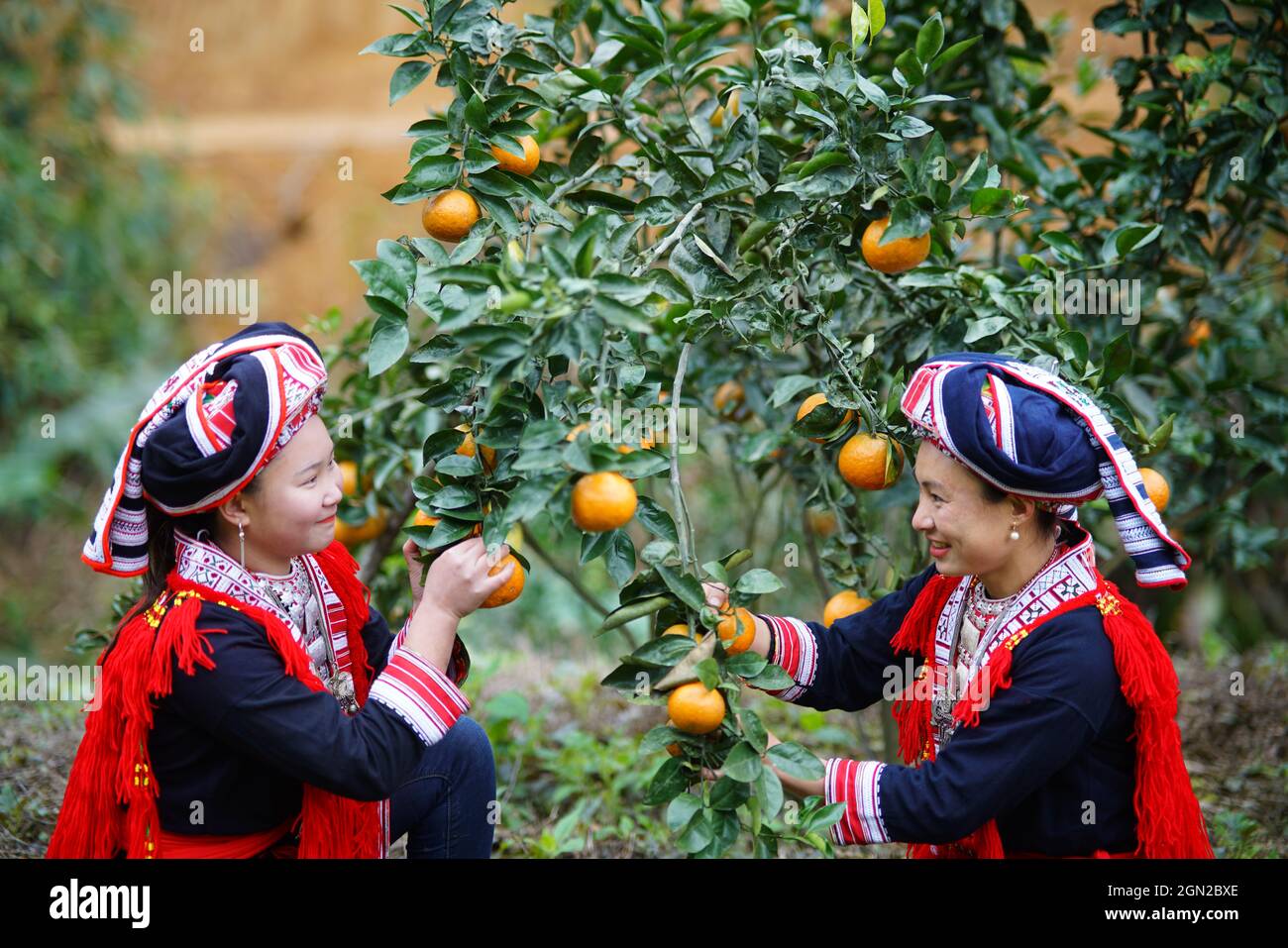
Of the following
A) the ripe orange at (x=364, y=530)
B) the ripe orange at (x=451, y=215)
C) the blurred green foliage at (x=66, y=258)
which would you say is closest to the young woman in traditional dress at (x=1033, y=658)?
the ripe orange at (x=451, y=215)

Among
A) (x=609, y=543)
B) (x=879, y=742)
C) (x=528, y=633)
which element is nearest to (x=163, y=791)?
(x=609, y=543)

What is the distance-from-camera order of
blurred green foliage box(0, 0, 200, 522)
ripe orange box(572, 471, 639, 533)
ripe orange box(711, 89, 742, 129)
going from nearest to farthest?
ripe orange box(572, 471, 639, 533), ripe orange box(711, 89, 742, 129), blurred green foliage box(0, 0, 200, 522)

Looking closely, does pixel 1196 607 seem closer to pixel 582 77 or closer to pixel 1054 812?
pixel 1054 812

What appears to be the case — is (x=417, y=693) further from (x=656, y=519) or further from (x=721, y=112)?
(x=721, y=112)

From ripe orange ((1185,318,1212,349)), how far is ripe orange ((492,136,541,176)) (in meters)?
1.75

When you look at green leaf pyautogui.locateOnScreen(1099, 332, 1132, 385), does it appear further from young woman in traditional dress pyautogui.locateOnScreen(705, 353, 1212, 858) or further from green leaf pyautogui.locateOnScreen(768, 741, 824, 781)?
green leaf pyautogui.locateOnScreen(768, 741, 824, 781)

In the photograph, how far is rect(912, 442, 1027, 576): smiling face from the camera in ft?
5.76

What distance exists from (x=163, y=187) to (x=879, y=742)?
5160mm

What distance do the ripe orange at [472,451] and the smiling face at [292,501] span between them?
0.21 metres

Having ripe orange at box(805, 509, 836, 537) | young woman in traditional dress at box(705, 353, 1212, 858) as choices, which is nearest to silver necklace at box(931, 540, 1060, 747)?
young woman in traditional dress at box(705, 353, 1212, 858)

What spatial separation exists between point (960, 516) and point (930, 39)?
2.55 feet

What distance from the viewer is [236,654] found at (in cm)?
167

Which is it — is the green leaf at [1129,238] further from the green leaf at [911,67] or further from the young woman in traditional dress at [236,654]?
the young woman in traditional dress at [236,654]

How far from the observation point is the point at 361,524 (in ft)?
8.46
